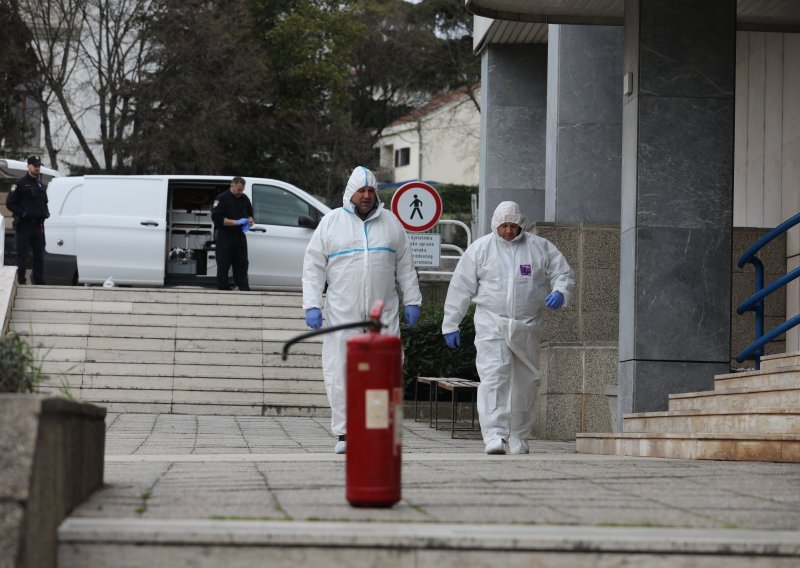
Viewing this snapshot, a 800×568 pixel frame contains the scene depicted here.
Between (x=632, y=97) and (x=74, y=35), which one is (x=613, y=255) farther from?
(x=74, y=35)

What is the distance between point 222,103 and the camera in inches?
1428

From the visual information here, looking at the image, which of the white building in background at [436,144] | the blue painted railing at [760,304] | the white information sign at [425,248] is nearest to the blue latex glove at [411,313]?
the blue painted railing at [760,304]

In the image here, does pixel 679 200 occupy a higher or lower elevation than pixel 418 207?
lower

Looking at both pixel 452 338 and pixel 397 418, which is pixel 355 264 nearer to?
pixel 452 338

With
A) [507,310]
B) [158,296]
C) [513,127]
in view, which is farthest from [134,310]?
[507,310]

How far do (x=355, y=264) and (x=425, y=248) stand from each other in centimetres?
574

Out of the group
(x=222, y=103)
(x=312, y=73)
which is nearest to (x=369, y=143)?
(x=312, y=73)

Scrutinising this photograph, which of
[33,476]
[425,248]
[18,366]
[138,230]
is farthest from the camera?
[138,230]

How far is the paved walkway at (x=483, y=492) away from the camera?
5027 mm

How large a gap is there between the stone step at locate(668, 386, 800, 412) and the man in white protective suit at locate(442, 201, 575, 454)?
1.10 m

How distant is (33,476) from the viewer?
13.7 feet

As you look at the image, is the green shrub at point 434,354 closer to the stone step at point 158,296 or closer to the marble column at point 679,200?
the stone step at point 158,296

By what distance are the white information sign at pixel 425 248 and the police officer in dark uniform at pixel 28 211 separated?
5.69 meters

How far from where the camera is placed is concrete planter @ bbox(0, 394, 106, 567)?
4027 mm
